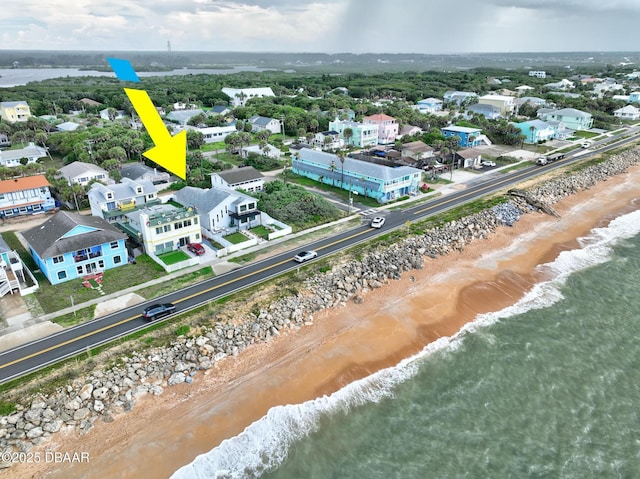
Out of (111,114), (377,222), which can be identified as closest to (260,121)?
(111,114)

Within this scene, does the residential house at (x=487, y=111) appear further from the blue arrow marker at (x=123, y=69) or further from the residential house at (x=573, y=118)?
the blue arrow marker at (x=123, y=69)

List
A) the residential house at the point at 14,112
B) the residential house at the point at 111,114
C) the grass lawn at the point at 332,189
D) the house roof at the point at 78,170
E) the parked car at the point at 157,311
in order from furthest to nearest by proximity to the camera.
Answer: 1. the residential house at the point at 111,114
2. the residential house at the point at 14,112
3. the house roof at the point at 78,170
4. the grass lawn at the point at 332,189
5. the parked car at the point at 157,311

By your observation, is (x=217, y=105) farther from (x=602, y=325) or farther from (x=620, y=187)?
(x=602, y=325)

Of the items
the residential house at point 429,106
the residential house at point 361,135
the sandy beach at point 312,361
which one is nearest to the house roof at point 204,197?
the sandy beach at point 312,361

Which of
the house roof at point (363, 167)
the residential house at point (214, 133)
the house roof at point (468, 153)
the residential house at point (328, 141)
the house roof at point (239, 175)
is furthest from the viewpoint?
the residential house at point (214, 133)

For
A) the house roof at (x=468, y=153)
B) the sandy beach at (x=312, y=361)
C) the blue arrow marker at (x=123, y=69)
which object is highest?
the blue arrow marker at (x=123, y=69)

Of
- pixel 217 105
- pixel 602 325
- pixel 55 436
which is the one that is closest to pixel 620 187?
pixel 602 325
